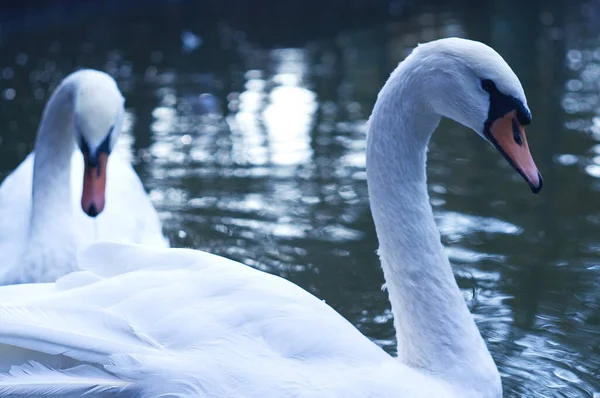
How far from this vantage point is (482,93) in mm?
2918

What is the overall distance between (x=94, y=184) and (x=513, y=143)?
82.0 inches

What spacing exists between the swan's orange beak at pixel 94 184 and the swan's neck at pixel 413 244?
5.34 ft

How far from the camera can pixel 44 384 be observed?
8.53 feet

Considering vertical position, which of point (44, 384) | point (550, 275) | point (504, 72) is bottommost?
point (550, 275)

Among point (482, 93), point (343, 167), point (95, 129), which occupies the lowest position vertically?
point (343, 167)

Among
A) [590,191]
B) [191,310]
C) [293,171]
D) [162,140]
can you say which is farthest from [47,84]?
[191,310]

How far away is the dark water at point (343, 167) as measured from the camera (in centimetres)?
445

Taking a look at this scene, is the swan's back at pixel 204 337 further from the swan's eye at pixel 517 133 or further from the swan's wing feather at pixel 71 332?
the swan's eye at pixel 517 133

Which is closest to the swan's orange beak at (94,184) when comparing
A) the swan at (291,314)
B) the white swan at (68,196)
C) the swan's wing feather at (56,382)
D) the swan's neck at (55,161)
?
the white swan at (68,196)

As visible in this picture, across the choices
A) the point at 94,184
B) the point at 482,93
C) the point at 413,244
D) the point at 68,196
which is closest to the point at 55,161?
the point at 68,196

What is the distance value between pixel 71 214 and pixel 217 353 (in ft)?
7.55

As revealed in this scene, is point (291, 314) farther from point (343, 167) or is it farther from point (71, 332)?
point (343, 167)

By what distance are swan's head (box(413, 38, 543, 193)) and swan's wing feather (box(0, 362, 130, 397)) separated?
3.94 ft

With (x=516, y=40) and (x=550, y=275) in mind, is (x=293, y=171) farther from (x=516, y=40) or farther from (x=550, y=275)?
(x=516, y=40)
